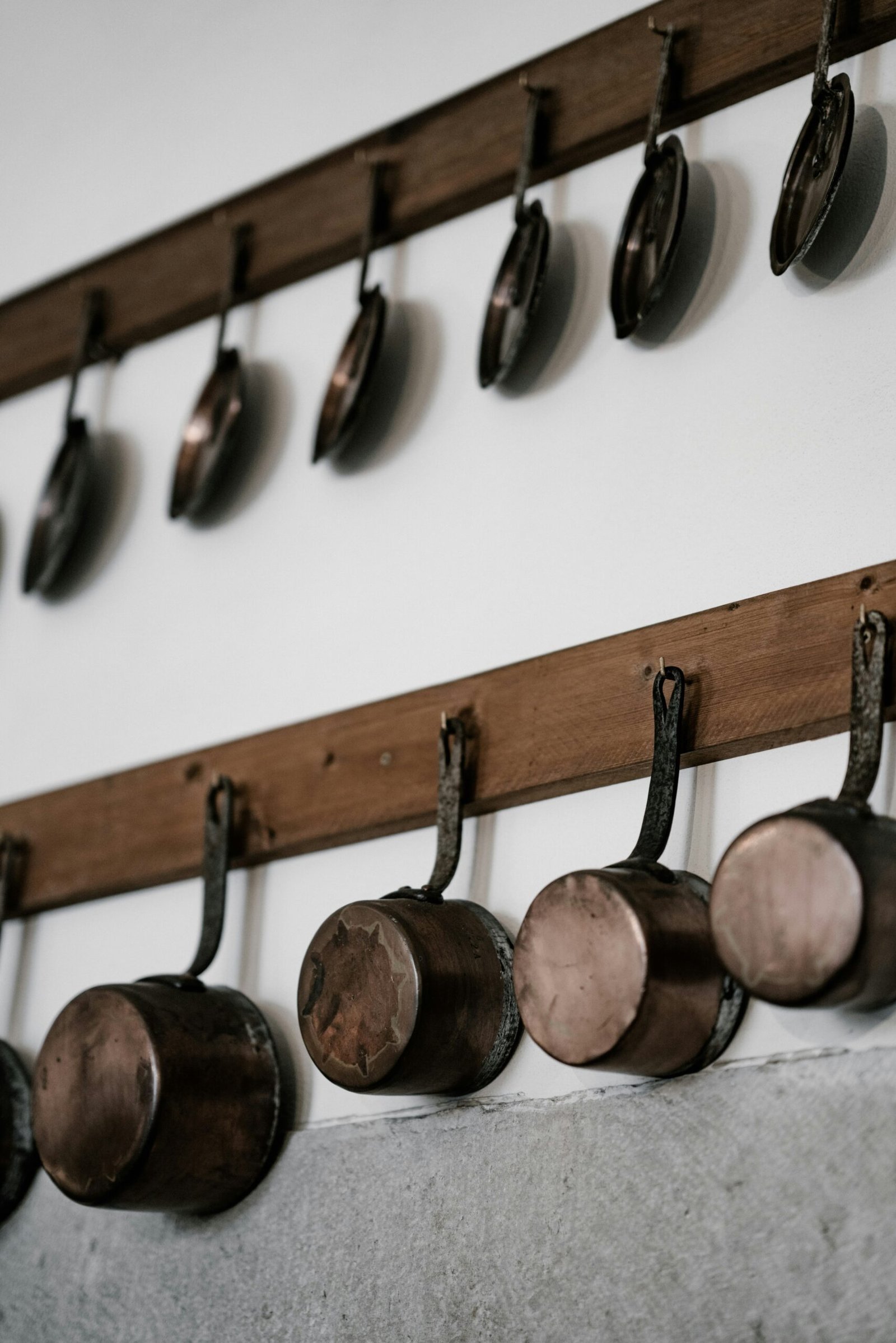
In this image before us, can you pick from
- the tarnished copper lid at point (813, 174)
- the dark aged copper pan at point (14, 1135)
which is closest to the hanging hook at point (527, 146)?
the tarnished copper lid at point (813, 174)

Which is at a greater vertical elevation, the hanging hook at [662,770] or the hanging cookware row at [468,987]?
the hanging hook at [662,770]

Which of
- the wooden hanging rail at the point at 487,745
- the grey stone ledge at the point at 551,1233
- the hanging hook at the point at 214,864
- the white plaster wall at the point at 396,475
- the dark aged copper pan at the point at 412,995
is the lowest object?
the grey stone ledge at the point at 551,1233

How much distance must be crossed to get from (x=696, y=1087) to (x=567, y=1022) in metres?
0.15

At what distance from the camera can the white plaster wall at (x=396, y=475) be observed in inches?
63.8

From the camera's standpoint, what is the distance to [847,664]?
1.46 m

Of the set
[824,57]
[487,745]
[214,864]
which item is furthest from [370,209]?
[214,864]

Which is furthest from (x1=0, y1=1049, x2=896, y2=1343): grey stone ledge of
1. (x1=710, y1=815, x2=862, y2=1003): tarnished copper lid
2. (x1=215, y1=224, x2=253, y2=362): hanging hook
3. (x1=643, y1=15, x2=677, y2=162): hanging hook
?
(x1=215, y1=224, x2=253, y2=362): hanging hook

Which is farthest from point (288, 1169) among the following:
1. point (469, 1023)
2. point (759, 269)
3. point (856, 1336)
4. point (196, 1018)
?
point (759, 269)

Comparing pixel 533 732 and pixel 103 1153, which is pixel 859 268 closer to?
pixel 533 732

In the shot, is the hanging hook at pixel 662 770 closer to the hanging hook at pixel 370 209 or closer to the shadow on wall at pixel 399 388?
the shadow on wall at pixel 399 388

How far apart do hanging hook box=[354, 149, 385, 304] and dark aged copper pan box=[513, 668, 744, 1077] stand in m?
0.92

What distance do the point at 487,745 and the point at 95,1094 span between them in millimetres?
605

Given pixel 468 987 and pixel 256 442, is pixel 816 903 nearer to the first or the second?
pixel 468 987

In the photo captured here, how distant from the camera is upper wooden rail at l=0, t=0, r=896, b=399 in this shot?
5.77ft
